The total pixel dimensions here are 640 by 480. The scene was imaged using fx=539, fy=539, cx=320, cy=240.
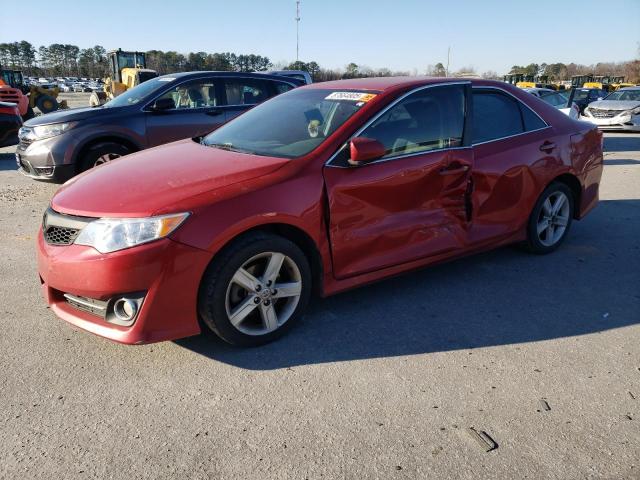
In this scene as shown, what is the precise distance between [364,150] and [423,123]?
2.56 feet

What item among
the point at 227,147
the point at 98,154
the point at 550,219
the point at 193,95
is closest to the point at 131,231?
the point at 227,147

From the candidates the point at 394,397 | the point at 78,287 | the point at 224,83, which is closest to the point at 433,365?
the point at 394,397

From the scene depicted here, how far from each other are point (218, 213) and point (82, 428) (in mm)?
1239

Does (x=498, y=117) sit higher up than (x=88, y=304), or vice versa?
(x=498, y=117)

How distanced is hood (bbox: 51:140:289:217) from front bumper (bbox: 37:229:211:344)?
0.23 m

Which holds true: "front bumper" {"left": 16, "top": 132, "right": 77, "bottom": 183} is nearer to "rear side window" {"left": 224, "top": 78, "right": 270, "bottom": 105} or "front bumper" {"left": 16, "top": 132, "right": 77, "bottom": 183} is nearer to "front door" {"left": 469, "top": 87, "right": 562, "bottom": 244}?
"rear side window" {"left": 224, "top": 78, "right": 270, "bottom": 105}

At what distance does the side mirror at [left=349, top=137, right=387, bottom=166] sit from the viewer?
11.0 ft

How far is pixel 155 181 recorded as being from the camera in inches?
128

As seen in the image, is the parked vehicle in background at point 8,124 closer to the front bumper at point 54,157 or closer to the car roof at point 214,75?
the front bumper at point 54,157

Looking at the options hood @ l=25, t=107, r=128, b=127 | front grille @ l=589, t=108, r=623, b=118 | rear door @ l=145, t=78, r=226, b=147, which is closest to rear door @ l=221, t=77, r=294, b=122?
rear door @ l=145, t=78, r=226, b=147

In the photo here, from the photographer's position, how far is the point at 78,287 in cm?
291

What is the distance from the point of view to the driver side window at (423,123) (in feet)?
12.1

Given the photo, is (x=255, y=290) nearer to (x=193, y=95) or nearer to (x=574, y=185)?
(x=574, y=185)

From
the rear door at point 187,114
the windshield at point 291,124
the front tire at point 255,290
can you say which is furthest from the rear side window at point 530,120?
the rear door at point 187,114
